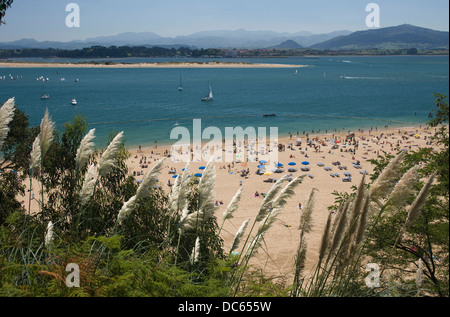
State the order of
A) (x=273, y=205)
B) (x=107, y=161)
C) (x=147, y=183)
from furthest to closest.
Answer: (x=107, y=161), (x=147, y=183), (x=273, y=205)

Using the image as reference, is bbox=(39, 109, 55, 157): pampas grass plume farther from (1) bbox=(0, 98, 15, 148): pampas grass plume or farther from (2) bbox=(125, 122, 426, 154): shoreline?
(2) bbox=(125, 122, 426, 154): shoreline

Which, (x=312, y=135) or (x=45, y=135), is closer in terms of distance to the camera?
(x=45, y=135)

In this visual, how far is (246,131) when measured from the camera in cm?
4612

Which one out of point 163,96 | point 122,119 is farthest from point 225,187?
point 163,96

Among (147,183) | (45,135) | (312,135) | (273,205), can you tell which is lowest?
(312,135)

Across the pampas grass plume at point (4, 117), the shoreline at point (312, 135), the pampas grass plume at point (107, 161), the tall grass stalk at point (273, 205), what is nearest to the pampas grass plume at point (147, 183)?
the pampas grass plume at point (107, 161)

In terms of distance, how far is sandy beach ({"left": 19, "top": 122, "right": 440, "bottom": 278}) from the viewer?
597 inches

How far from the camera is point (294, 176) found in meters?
27.0

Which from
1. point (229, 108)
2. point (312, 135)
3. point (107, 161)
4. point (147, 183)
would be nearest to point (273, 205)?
point (147, 183)

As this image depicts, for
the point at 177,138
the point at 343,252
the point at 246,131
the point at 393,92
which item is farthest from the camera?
the point at 393,92

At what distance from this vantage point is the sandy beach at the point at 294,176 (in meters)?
15.2

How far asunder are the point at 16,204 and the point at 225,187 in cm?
1589

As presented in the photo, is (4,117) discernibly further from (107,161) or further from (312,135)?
(312,135)
